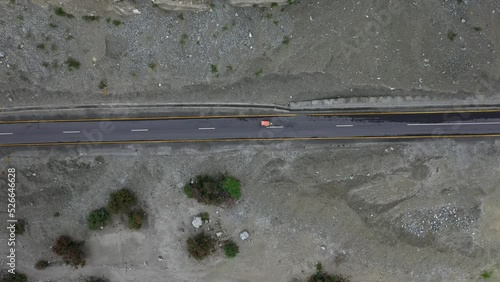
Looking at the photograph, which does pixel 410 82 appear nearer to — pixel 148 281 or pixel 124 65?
pixel 124 65

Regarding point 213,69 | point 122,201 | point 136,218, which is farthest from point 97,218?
point 213,69

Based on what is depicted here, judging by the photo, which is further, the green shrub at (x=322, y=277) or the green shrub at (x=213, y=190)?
the green shrub at (x=322, y=277)

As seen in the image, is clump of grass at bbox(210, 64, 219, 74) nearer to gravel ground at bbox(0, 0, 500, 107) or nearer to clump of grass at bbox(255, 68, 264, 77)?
gravel ground at bbox(0, 0, 500, 107)

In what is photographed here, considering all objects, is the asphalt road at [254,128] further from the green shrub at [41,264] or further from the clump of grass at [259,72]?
the green shrub at [41,264]

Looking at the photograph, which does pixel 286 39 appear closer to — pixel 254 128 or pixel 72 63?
pixel 254 128

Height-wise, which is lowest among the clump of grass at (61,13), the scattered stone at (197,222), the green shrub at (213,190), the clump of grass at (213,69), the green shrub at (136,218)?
the scattered stone at (197,222)

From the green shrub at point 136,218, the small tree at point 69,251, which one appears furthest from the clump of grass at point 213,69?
the small tree at point 69,251

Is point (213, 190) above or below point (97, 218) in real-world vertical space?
above
